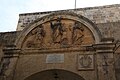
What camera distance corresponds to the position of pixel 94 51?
793cm

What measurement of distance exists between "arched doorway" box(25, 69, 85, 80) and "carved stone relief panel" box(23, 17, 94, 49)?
100cm

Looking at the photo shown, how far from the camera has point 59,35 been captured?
8.74 m

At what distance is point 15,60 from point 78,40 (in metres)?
2.65

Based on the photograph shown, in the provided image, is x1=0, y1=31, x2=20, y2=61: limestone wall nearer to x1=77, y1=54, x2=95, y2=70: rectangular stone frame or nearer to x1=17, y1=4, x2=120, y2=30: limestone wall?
x1=17, y1=4, x2=120, y2=30: limestone wall

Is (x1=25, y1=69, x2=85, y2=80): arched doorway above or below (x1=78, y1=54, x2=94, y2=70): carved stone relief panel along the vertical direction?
below

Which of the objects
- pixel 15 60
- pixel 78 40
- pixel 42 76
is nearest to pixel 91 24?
pixel 78 40

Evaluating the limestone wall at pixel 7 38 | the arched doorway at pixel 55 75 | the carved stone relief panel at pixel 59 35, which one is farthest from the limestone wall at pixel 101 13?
the arched doorway at pixel 55 75

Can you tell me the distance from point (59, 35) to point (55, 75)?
1648 millimetres

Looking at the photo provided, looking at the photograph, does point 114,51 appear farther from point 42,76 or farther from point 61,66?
point 42,76

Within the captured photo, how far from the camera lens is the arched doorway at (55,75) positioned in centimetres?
797

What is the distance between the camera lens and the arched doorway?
797 cm

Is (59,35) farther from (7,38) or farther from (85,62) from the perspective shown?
(7,38)

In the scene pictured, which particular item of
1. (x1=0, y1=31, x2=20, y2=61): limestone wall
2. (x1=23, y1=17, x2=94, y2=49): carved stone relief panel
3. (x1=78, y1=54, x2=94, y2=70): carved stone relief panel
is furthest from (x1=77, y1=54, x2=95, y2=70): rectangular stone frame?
(x1=0, y1=31, x2=20, y2=61): limestone wall

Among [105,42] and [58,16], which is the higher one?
[58,16]
